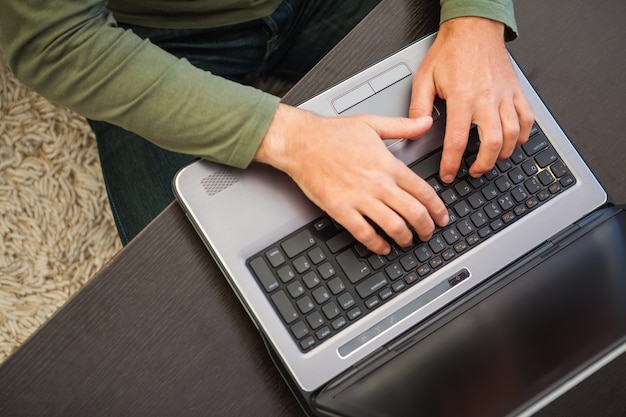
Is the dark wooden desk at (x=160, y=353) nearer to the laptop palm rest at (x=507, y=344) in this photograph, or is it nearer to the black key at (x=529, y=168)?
the laptop palm rest at (x=507, y=344)

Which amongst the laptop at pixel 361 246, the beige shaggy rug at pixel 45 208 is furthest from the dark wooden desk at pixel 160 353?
the beige shaggy rug at pixel 45 208

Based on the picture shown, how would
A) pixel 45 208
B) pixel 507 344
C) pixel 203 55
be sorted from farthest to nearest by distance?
pixel 45 208 < pixel 203 55 < pixel 507 344

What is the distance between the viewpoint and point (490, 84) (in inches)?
25.3

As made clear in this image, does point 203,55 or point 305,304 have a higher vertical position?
point 203,55

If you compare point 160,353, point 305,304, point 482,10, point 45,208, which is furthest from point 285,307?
point 45,208

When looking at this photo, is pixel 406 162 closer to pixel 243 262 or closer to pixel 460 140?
pixel 460 140

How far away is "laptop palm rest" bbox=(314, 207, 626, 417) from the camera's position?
1.79ft

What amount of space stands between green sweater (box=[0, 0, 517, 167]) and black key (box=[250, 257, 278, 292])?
0.09 m

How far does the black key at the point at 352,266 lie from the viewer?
59 cm

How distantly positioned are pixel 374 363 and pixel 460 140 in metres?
0.22

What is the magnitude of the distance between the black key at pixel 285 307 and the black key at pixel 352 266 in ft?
0.20

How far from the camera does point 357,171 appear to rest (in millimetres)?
607

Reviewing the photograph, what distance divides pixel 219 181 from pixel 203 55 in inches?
10.7

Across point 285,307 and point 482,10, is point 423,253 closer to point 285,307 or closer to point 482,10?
point 285,307
